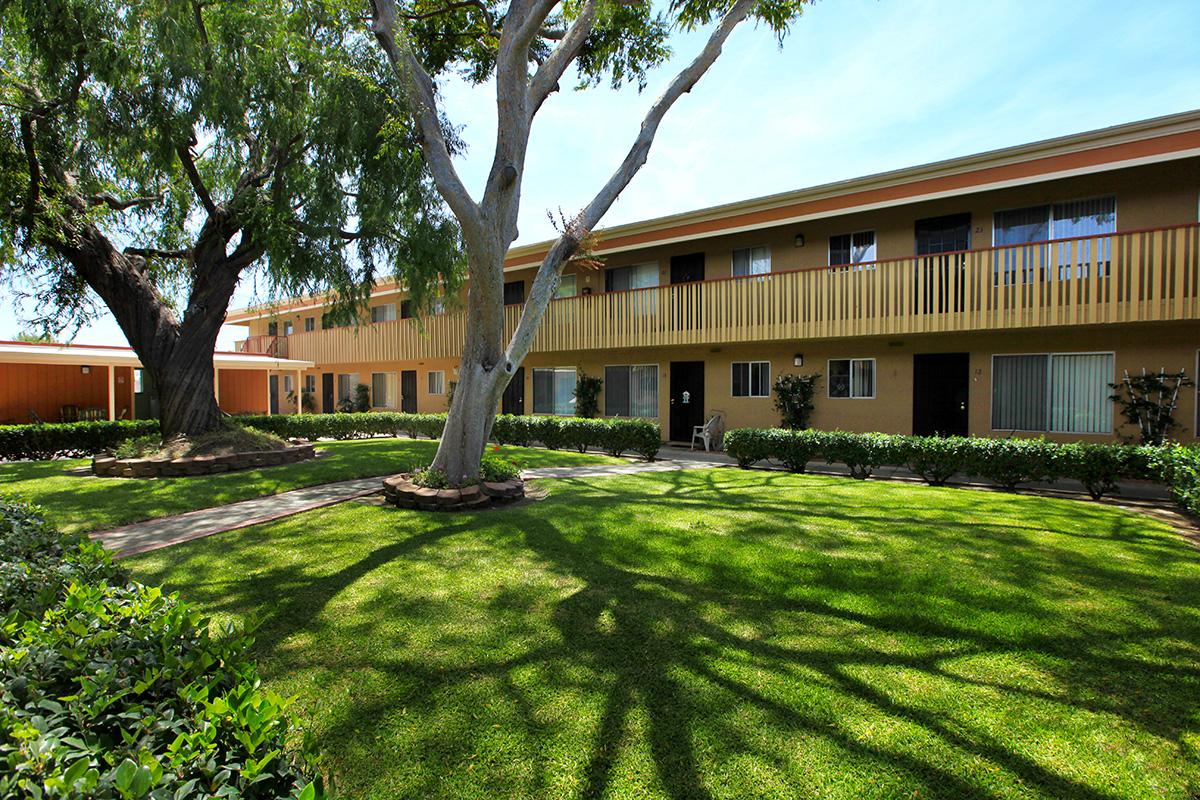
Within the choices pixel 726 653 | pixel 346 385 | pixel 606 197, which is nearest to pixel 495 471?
pixel 606 197

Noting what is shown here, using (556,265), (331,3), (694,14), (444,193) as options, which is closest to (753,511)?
(556,265)

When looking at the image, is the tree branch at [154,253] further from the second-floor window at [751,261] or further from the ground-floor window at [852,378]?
the ground-floor window at [852,378]

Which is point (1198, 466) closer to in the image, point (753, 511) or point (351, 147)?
point (753, 511)

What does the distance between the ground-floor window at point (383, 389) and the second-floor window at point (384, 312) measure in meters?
2.54

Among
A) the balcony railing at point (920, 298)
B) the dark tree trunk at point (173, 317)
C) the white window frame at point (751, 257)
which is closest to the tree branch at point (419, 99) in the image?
the dark tree trunk at point (173, 317)

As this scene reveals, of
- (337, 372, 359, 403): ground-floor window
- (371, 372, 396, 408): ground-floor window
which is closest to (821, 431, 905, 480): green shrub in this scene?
(371, 372, 396, 408): ground-floor window

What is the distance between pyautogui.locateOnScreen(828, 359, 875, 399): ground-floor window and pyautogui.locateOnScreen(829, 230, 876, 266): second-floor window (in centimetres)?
257

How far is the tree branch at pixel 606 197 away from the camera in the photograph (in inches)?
334

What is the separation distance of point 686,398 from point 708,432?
1.76 meters

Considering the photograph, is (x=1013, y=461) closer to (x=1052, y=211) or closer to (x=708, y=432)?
(x=1052, y=211)

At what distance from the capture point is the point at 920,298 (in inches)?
489

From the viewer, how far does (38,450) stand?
47.7 ft

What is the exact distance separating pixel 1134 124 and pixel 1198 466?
22.1 ft

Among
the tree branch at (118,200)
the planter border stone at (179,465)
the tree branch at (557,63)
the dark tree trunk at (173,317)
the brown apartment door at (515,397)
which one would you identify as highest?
the tree branch at (557,63)
